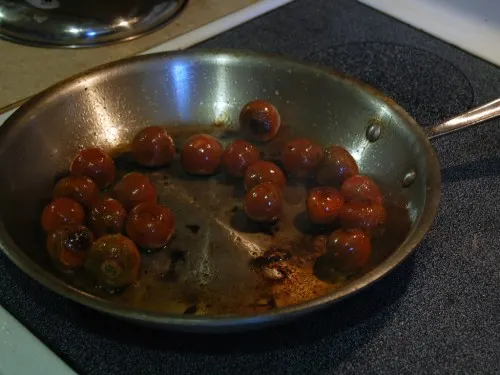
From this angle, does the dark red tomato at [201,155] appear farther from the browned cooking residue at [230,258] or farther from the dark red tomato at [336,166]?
the dark red tomato at [336,166]

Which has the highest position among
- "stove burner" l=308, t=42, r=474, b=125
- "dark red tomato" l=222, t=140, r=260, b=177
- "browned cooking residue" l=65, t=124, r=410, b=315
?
"dark red tomato" l=222, t=140, r=260, b=177

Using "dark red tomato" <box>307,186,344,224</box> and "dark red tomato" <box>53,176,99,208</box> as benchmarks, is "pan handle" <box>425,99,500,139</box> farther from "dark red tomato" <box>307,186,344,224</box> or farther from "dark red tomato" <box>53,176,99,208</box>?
"dark red tomato" <box>53,176,99,208</box>

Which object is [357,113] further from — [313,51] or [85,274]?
[85,274]

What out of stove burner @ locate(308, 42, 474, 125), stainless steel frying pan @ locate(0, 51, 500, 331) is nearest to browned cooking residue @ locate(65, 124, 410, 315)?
stainless steel frying pan @ locate(0, 51, 500, 331)

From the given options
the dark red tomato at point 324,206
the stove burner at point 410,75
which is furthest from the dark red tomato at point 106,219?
the stove burner at point 410,75

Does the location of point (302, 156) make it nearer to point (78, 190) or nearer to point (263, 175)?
point (263, 175)

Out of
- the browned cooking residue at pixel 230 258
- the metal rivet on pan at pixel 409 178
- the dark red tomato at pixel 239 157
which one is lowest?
the browned cooking residue at pixel 230 258
